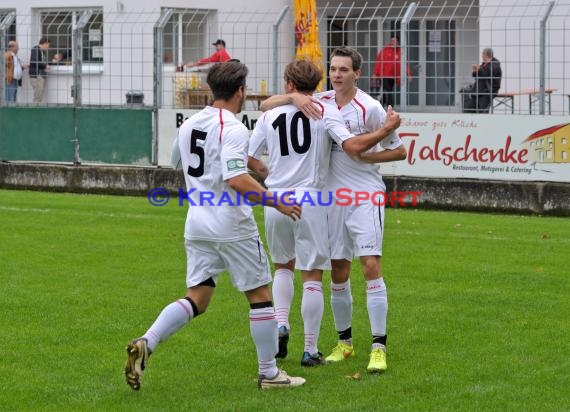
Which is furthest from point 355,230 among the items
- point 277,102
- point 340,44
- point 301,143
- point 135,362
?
point 340,44

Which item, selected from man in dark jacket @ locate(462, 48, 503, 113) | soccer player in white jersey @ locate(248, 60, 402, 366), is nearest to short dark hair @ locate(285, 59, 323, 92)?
soccer player in white jersey @ locate(248, 60, 402, 366)

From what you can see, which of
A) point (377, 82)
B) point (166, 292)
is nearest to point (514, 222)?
point (377, 82)

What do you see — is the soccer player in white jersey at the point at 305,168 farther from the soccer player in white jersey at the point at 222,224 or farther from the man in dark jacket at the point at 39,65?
the man in dark jacket at the point at 39,65

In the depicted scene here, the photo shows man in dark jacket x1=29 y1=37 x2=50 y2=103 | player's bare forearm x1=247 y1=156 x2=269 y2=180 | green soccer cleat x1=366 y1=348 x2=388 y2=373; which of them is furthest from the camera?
man in dark jacket x1=29 y1=37 x2=50 y2=103

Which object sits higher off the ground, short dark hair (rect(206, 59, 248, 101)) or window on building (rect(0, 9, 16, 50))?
window on building (rect(0, 9, 16, 50))

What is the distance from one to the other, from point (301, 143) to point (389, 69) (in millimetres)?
10454

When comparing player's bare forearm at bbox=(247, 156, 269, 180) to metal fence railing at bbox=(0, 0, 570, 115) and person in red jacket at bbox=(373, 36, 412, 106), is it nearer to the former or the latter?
metal fence railing at bbox=(0, 0, 570, 115)

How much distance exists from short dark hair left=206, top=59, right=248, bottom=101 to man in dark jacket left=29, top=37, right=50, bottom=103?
47.4ft

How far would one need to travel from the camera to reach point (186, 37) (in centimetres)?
2194

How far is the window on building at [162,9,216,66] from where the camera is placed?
2083 cm

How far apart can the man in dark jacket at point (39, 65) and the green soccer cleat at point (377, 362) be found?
14408 mm

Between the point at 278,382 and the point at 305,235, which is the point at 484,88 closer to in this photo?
the point at 305,235

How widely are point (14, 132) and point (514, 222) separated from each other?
8953mm

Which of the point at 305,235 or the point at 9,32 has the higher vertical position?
the point at 9,32
